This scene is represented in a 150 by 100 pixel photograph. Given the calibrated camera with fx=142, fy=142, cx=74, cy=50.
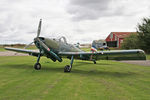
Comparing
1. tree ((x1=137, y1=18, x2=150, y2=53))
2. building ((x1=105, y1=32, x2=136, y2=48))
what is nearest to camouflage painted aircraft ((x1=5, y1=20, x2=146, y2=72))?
tree ((x1=137, y1=18, x2=150, y2=53))

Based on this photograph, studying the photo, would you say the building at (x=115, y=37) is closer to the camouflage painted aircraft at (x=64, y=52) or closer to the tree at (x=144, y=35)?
the tree at (x=144, y=35)

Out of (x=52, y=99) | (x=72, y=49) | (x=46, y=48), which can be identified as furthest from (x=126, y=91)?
(x=72, y=49)

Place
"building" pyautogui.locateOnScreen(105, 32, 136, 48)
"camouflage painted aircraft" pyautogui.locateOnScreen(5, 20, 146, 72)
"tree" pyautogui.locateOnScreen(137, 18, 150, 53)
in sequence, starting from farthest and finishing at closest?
"building" pyautogui.locateOnScreen(105, 32, 136, 48) < "tree" pyautogui.locateOnScreen(137, 18, 150, 53) < "camouflage painted aircraft" pyautogui.locateOnScreen(5, 20, 146, 72)

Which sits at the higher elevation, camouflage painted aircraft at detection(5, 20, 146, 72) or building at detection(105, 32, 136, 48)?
building at detection(105, 32, 136, 48)

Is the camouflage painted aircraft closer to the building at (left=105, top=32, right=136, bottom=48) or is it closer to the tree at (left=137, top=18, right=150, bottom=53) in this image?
the tree at (left=137, top=18, right=150, bottom=53)

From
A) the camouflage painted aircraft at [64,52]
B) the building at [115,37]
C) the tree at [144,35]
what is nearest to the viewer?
the camouflage painted aircraft at [64,52]

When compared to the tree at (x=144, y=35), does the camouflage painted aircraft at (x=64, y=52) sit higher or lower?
lower

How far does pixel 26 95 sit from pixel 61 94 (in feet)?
3.76

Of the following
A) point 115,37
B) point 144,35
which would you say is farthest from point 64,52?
point 115,37

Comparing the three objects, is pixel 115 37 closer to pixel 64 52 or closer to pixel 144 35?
pixel 144 35

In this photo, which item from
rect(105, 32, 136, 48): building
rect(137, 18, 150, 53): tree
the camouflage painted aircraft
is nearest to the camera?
the camouflage painted aircraft

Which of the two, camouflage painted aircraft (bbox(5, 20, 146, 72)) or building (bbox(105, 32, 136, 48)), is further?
building (bbox(105, 32, 136, 48))

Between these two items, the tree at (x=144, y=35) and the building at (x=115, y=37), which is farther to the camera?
the building at (x=115, y=37)

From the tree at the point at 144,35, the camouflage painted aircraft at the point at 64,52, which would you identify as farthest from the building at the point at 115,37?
the camouflage painted aircraft at the point at 64,52
